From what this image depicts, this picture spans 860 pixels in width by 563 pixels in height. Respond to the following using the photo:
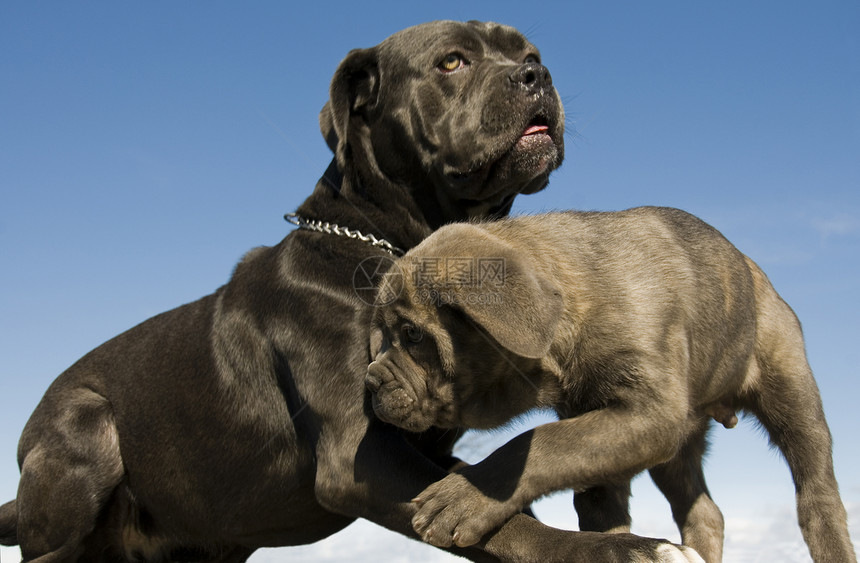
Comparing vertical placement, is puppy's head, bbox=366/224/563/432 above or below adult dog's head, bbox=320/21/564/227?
below

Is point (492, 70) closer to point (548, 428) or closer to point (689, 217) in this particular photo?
point (689, 217)

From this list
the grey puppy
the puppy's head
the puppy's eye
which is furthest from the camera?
the puppy's eye

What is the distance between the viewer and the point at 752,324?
18.8 feet

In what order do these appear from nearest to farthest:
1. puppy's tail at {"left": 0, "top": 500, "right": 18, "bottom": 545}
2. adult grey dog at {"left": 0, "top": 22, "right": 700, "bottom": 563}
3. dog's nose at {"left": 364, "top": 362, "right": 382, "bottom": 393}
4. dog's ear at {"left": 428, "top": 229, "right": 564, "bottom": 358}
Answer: dog's ear at {"left": 428, "top": 229, "right": 564, "bottom": 358}, dog's nose at {"left": 364, "top": 362, "right": 382, "bottom": 393}, adult grey dog at {"left": 0, "top": 22, "right": 700, "bottom": 563}, puppy's tail at {"left": 0, "top": 500, "right": 18, "bottom": 545}

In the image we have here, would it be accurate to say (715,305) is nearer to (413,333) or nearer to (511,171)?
(511,171)

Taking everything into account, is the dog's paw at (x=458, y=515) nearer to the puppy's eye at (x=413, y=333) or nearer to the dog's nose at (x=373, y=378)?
the dog's nose at (x=373, y=378)

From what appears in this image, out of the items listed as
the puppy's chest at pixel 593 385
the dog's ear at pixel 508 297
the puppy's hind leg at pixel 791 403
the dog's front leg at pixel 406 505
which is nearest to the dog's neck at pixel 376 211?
the dog's ear at pixel 508 297

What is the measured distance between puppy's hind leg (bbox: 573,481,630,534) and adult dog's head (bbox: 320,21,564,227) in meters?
1.77

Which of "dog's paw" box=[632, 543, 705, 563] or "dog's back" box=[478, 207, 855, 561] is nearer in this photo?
"dog's paw" box=[632, 543, 705, 563]

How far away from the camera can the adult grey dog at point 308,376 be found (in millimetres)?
4934

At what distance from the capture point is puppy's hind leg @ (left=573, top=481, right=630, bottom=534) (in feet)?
17.2

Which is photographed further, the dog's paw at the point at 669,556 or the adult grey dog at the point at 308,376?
the adult grey dog at the point at 308,376

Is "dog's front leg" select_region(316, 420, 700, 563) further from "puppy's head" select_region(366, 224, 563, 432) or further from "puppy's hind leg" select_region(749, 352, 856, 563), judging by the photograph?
"puppy's hind leg" select_region(749, 352, 856, 563)

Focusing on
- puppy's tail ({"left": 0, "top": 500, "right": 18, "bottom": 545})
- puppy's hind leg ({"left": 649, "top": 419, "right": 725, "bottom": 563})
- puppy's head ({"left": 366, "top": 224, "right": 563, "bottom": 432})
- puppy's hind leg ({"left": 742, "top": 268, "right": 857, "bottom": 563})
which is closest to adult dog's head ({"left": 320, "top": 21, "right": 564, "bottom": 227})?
puppy's head ({"left": 366, "top": 224, "right": 563, "bottom": 432})
